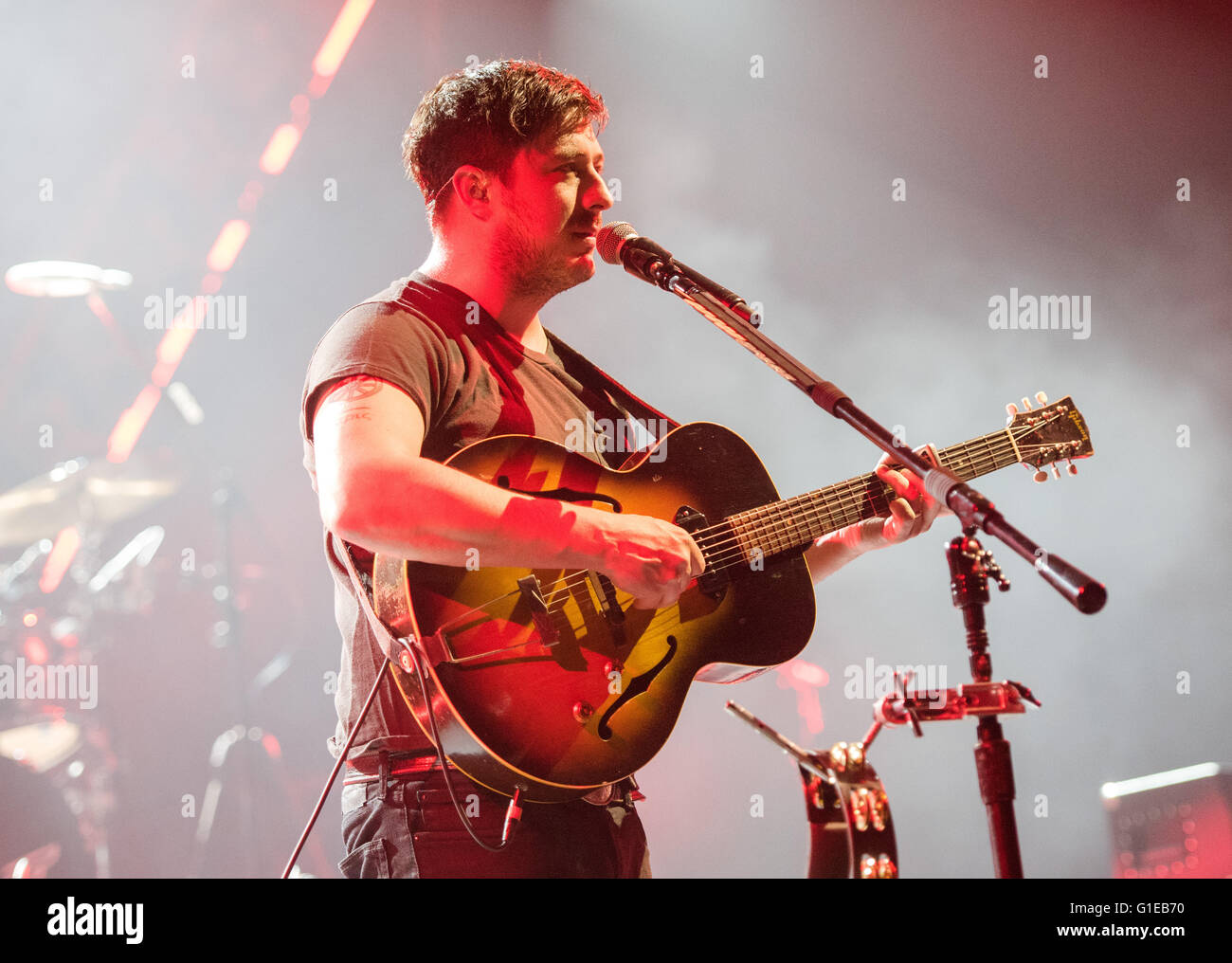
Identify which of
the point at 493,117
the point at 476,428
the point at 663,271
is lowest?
the point at 476,428

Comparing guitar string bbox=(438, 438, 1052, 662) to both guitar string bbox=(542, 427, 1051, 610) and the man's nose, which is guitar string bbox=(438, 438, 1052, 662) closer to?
guitar string bbox=(542, 427, 1051, 610)

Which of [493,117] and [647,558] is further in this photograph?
[493,117]

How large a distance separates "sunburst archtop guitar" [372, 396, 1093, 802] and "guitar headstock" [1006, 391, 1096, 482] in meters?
0.11

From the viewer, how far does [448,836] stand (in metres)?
1.71

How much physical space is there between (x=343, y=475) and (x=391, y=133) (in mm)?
2955

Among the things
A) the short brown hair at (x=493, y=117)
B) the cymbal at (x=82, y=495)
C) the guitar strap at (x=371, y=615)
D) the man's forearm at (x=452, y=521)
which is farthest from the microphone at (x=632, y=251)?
the cymbal at (x=82, y=495)

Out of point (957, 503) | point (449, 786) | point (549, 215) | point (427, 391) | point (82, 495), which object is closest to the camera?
point (957, 503)

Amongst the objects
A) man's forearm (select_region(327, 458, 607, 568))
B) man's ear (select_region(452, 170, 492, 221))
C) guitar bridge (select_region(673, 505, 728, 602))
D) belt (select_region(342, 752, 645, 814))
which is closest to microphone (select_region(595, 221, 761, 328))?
man's ear (select_region(452, 170, 492, 221))

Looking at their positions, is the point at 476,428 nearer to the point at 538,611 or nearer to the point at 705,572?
the point at 538,611

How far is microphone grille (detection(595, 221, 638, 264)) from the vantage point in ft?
7.16

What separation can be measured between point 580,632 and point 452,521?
0.40m

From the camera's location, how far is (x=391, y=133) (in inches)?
162

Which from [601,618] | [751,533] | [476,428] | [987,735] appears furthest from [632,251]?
[987,735]
